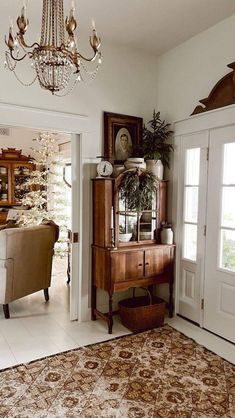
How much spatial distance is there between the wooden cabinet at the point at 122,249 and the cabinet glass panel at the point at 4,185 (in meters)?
4.53

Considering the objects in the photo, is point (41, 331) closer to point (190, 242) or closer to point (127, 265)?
point (127, 265)

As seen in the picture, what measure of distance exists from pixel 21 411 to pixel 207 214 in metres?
2.37

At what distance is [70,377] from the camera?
7.90ft

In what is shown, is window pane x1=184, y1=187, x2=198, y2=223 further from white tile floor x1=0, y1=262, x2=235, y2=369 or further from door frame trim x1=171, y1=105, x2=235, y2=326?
white tile floor x1=0, y1=262, x2=235, y2=369

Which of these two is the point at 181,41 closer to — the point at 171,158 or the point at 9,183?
the point at 171,158

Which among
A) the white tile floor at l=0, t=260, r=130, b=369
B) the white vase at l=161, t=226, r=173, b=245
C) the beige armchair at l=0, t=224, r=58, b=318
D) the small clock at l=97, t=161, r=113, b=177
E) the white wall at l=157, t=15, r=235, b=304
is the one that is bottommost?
the white tile floor at l=0, t=260, r=130, b=369

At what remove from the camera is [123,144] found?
365cm

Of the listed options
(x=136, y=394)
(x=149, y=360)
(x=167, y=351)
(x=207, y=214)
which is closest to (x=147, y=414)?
(x=136, y=394)

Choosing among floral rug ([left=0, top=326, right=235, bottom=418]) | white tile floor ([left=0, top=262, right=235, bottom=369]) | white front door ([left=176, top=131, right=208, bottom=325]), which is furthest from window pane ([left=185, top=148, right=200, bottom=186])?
floral rug ([left=0, top=326, right=235, bottom=418])

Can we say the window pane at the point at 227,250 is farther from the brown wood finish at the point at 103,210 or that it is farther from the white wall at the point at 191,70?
the brown wood finish at the point at 103,210

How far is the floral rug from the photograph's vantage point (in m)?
2.06

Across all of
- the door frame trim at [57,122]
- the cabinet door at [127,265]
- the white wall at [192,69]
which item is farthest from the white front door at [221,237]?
the door frame trim at [57,122]

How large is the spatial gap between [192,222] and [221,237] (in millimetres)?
434

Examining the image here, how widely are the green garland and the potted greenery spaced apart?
0.21 meters
